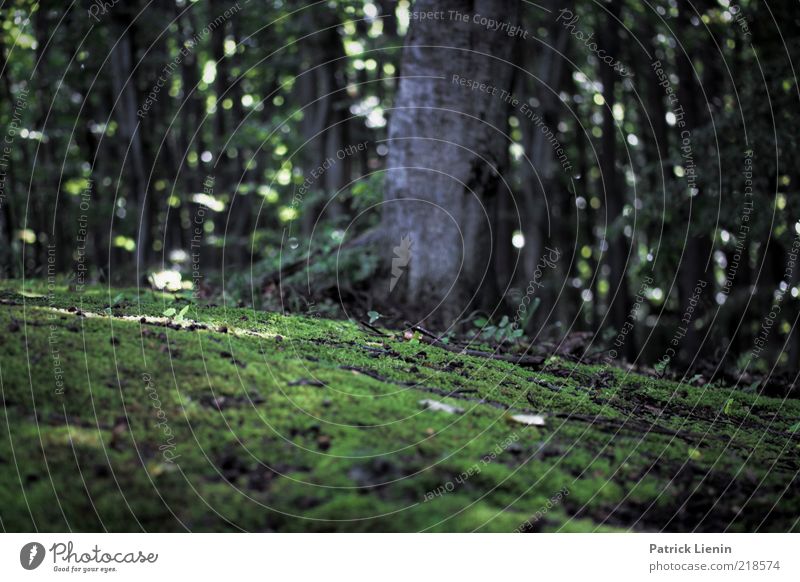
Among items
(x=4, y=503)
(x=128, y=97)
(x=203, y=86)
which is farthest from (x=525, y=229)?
(x=4, y=503)

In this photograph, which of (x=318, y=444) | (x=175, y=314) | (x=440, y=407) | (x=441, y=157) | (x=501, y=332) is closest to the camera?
(x=318, y=444)

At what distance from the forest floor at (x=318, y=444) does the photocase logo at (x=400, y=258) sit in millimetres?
1888

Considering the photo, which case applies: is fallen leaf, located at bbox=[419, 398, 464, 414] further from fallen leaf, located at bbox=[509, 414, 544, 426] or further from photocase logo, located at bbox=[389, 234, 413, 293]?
photocase logo, located at bbox=[389, 234, 413, 293]

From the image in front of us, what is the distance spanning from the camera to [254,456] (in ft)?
8.70

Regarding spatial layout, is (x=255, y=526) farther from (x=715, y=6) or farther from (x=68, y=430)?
(x=715, y=6)

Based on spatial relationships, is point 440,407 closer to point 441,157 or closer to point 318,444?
point 318,444

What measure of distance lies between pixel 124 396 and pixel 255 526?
2.86 feet

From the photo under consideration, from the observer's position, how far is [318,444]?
2.74m

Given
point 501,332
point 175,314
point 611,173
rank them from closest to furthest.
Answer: point 175,314 < point 501,332 < point 611,173

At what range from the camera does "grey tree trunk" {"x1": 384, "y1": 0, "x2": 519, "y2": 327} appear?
571cm

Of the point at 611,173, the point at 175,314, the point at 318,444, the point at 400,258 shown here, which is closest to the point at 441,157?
the point at 400,258

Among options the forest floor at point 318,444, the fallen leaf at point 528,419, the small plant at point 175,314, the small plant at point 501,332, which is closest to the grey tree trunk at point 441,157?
the small plant at point 501,332
